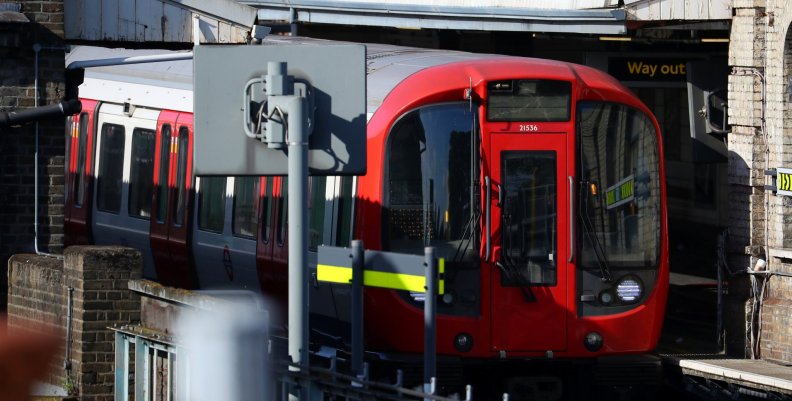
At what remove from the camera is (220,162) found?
22.5ft

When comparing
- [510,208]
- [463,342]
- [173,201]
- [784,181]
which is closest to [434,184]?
[510,208]

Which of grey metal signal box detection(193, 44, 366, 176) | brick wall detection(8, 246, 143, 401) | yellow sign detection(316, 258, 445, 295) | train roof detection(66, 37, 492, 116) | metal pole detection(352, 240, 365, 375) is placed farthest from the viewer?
train roof detection(66, 37, 492, 116)

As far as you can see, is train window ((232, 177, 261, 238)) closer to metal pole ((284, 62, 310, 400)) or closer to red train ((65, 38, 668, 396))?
red train ((65, 38, 668, 396))

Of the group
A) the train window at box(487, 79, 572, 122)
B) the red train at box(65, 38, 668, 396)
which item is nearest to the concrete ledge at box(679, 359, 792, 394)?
the red train at box(65, 38, 668, 396)

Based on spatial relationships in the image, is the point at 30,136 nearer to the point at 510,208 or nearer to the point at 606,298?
the point at 510,208

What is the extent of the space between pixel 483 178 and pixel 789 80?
397cm

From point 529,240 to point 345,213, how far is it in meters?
1.33

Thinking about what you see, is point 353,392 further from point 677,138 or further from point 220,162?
point 677,138

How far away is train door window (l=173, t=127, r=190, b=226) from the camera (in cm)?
1416

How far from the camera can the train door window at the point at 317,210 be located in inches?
456

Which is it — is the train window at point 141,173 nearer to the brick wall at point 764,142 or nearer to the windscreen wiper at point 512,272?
the windscreen wiper at point 512,272

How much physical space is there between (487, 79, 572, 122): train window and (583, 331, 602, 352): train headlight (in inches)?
61.8

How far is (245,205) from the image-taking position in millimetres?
13133

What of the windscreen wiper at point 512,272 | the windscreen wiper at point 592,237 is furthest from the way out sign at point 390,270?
the windscreen wiper at point 592,237
